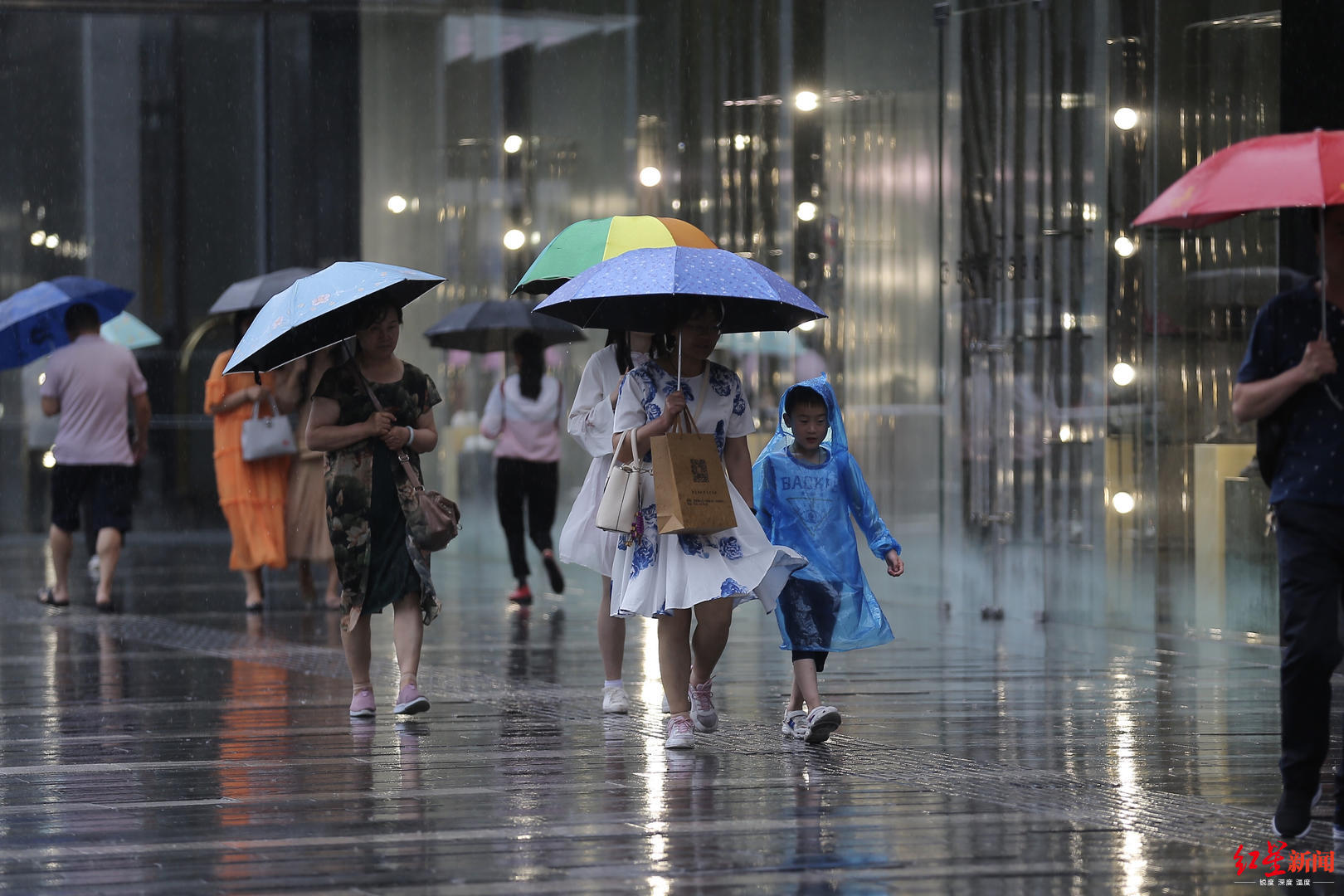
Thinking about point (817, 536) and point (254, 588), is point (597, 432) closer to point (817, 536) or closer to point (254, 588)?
point (817, 536)

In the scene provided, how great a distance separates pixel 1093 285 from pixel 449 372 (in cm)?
842

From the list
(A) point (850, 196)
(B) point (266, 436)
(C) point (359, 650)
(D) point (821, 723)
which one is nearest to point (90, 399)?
(B) point (266, 436)

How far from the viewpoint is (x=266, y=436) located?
12.4 meters

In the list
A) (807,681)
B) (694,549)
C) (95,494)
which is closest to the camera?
(694,549)

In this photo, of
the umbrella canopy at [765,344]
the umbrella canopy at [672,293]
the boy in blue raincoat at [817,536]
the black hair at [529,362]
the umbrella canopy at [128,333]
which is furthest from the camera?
the umbrella canopy at [128,333]

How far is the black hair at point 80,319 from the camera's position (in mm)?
12867

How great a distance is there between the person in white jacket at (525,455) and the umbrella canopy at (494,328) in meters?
0.25

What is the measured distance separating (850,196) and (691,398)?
657 centimetres

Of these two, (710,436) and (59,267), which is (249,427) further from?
(59,267)

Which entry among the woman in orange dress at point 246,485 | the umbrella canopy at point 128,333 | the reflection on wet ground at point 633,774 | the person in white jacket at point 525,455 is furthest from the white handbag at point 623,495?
the umbrella canopy at point 128,333

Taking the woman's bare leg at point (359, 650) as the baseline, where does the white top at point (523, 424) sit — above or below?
above

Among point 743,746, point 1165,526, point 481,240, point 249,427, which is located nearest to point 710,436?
point 743,746

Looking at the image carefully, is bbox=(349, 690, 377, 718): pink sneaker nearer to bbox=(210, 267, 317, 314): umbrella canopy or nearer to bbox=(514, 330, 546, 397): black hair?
bbox=(514, 330, 546, 397): black hair

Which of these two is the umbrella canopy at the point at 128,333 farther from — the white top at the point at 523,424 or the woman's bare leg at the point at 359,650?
the woman's bare leg at the point at 359,650
